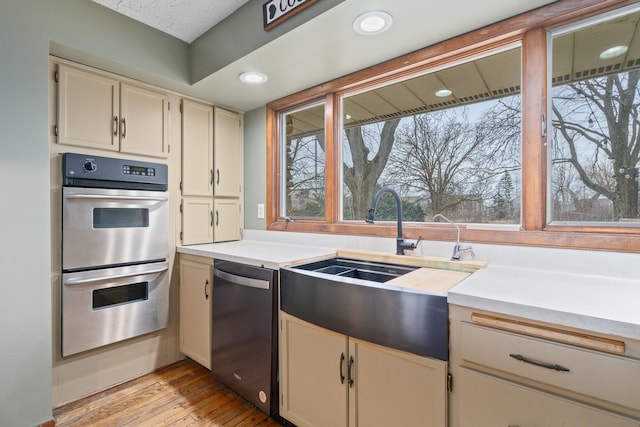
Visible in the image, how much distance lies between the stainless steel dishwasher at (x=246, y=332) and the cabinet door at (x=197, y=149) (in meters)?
0.81

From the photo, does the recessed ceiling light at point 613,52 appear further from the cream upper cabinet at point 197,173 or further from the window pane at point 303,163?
the cream upper cabinet at point 197,173

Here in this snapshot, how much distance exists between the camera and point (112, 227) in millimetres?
2018

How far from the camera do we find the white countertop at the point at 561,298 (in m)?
0.83

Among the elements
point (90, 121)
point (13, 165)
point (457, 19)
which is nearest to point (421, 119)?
point (457, 19)

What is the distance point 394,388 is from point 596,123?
1.49 meters

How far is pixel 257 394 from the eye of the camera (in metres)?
1.74

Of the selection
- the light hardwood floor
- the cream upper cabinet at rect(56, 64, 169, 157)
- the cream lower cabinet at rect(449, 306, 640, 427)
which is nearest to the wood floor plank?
the light hardwood floor

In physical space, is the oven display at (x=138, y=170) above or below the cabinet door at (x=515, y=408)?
above

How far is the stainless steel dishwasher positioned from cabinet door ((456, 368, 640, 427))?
0.97m

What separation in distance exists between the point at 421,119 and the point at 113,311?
241 centimetres

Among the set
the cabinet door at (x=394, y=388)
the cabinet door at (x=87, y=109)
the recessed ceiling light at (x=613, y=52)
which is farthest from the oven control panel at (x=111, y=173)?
the recessed ceiling light at (x=613, y=52)

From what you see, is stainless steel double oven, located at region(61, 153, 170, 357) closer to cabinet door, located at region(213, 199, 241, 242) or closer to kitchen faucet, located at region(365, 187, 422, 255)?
cabinet door, located at region(213, 199, 241, 242)

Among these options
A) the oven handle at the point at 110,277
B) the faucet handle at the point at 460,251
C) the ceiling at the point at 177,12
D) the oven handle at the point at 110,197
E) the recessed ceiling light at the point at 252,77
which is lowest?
the oven handle at the point at 110,277

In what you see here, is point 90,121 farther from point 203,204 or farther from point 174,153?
point 203,204
